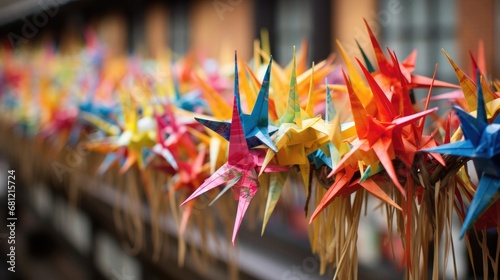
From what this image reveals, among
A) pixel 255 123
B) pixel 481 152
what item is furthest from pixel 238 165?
pixel 481 152

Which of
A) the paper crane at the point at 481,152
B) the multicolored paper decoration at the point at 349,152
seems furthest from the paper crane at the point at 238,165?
the paper crane at the point at 481,152

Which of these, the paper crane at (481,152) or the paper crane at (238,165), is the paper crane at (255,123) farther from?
the paper crane at (481,152)

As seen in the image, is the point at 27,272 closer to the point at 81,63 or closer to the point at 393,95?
the point at 81,63

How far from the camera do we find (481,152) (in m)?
0.43

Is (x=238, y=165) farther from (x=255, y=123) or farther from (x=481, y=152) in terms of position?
(x=481, y=152)

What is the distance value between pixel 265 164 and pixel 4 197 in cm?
595

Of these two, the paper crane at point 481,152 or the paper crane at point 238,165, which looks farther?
the paper crane at point 238,165

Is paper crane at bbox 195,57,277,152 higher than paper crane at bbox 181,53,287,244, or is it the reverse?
paper crane at bbox 195,57,277,152

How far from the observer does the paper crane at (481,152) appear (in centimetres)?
43

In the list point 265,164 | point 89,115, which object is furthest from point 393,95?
point 89,115

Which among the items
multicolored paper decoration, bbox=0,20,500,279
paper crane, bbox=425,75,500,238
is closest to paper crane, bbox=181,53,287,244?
multicolored paper decoration, bbox=0,20,500,279

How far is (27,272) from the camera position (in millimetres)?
5777

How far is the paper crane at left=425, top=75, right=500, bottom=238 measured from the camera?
1.40ft

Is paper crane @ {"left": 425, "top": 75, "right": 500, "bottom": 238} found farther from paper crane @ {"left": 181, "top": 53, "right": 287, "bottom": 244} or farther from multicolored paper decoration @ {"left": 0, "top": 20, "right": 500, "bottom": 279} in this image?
paper crane @ {"left": 181, "top": 53, "right": 287, "bottom": 244}
